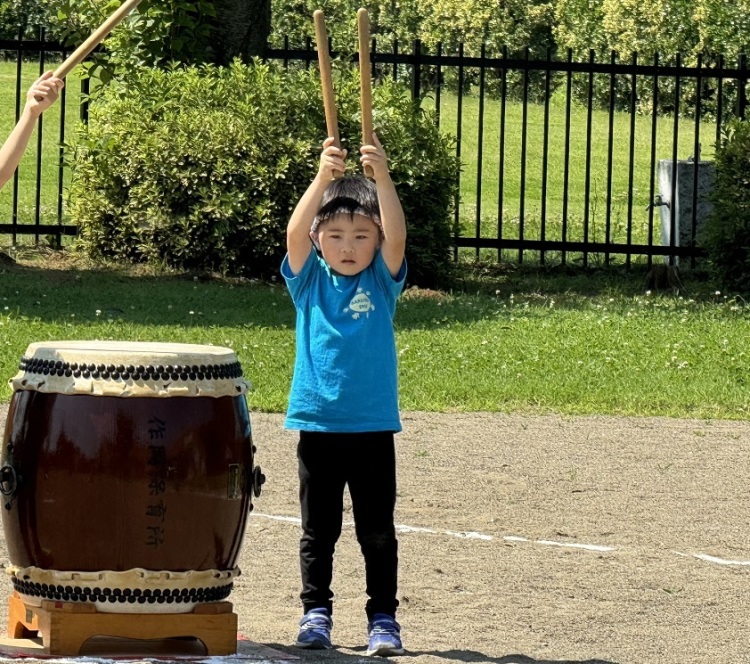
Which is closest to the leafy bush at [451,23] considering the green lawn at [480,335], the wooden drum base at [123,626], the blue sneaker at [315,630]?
the green lawn at [480,335]

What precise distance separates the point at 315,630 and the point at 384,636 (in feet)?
0.71

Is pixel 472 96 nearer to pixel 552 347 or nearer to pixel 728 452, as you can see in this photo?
pixel 552 347

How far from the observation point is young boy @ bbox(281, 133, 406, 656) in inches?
192

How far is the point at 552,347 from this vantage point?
35.3 ft

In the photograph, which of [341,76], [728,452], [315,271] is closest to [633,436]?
[728,452]

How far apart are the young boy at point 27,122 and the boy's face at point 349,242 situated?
91 cm

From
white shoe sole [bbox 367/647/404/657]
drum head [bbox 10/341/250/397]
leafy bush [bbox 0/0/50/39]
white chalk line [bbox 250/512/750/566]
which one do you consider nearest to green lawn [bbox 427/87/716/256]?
leafy bush [bbox 0/0/50/39]

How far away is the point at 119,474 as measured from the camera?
4531mm

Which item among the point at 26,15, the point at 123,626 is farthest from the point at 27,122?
the point at 26,15

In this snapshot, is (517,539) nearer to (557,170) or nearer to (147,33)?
(147,33)

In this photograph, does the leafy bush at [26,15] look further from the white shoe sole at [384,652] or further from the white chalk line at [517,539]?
the white shoe sole at [384,652]

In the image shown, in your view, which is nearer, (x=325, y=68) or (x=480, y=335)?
(x=325, y=68)

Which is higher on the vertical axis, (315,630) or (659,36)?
(659,36)

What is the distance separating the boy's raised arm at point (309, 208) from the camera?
4.86 m
